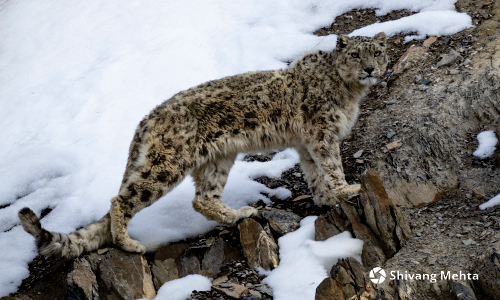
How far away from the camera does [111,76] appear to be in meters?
9.59

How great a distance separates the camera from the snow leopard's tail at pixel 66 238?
5.21 metres

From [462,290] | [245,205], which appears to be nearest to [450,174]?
[462,290]

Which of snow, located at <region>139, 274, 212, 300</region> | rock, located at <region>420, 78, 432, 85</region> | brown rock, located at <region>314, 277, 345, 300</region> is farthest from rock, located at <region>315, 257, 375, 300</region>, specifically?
rock, located at <region>420, 78, 432, 85</region>

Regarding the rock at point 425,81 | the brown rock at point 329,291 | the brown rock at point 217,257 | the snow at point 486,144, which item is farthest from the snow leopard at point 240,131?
the brown rock at point 329,291

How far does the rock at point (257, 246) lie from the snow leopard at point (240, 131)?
1.18 feet

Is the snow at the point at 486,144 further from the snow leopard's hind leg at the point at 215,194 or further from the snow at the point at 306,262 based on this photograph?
the snow leopard's hind leg at the point at 215,194

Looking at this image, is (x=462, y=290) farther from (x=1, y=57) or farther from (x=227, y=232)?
(x=1, y=57)

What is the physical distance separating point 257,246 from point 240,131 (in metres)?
1.62

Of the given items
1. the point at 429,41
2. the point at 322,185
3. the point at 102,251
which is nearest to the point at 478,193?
the point at 322,185

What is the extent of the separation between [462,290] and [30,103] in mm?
8388

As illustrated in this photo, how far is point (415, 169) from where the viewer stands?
6320mm

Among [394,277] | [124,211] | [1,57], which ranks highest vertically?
[1,57]

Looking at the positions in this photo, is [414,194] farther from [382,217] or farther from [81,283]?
[81,283]

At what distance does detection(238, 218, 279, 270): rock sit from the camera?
5438mm
